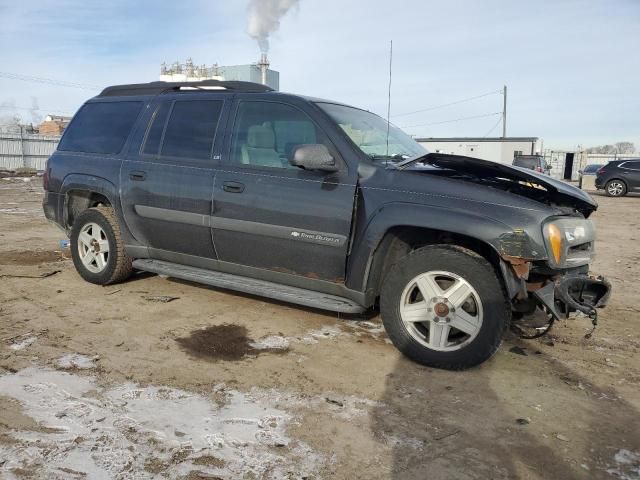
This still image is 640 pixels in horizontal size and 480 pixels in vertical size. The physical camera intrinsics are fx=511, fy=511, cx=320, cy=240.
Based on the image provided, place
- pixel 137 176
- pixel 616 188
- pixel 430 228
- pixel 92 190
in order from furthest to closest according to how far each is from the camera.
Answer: pixel 616 188 → pixel 92 190 → pixel 137 176 → pixel 430 228

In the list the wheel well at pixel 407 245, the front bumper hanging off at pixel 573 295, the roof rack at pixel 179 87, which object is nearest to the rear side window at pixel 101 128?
the roof rack at pixel 179 87

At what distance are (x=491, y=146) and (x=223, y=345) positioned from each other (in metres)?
35.1

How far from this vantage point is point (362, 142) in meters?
3.99

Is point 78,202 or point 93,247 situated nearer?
point 93,247

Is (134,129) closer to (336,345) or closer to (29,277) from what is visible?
(29,277)

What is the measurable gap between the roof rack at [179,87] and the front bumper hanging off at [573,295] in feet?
9.11

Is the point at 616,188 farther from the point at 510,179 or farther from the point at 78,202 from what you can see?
the point at 78,202

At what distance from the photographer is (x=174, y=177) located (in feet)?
14.9

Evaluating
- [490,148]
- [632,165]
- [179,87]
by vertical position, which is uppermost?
[490,148]

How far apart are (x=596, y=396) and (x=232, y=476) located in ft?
7.63

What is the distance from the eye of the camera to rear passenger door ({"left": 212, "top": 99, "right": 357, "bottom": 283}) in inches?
149

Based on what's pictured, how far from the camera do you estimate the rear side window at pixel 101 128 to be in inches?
200

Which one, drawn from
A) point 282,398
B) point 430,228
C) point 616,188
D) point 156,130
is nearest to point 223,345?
point 282,398

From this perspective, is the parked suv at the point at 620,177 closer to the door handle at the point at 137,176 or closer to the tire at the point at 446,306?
the tire at the point at 446,306
